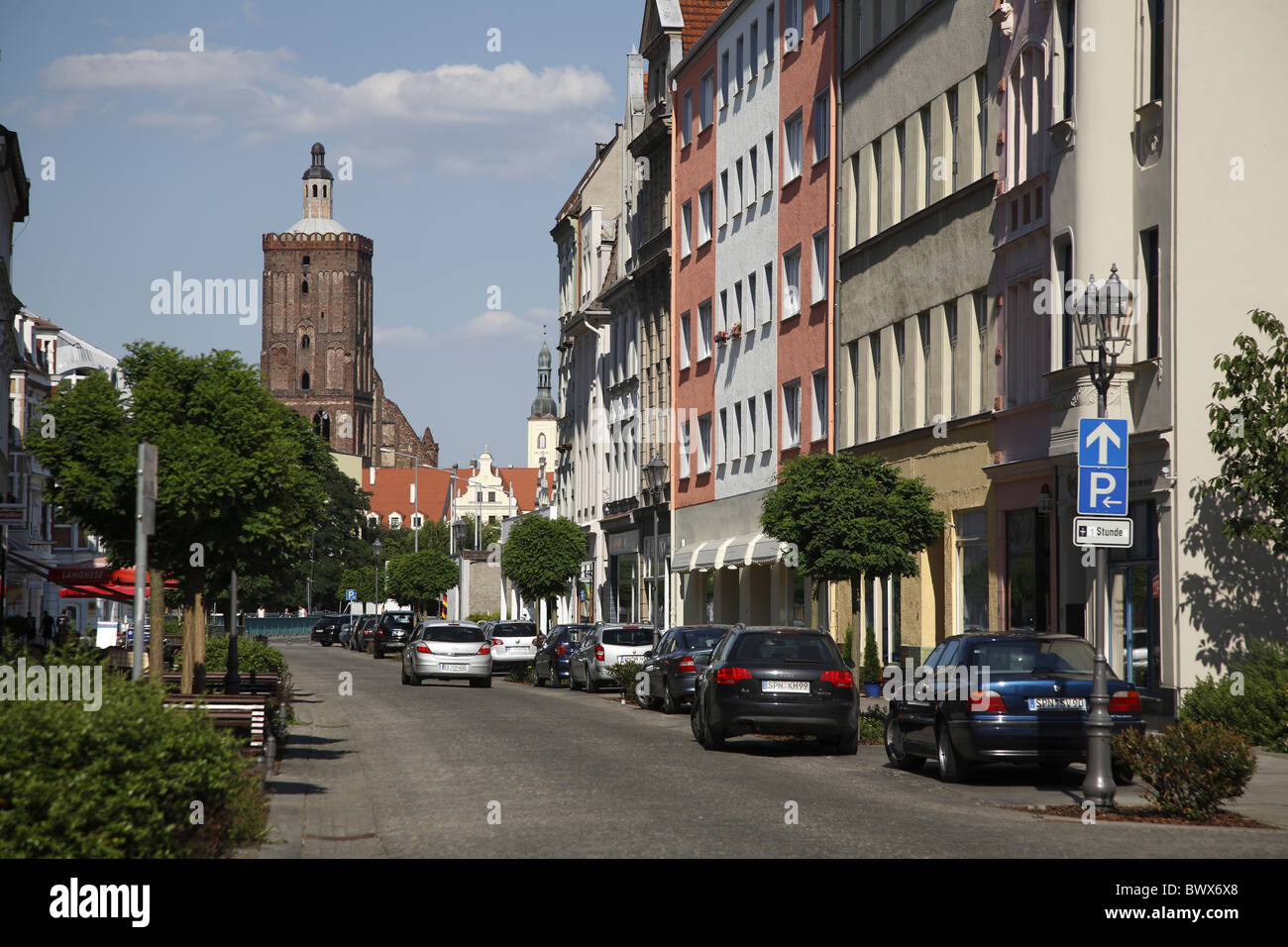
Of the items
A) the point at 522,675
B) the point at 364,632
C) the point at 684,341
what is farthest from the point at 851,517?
the point at 364,632

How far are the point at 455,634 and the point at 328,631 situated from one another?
55534mm

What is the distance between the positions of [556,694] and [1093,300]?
2411cm

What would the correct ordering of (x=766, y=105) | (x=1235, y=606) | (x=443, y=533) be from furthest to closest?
1. (x=443, y=533)
2. (x=766, y=105)
3. (x=1235, y=606)

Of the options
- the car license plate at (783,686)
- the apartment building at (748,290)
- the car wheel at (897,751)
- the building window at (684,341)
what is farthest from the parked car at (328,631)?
the car wheel at (897,751)

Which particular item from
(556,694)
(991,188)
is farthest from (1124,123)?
(556,694)

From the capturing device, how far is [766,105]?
4916 cm

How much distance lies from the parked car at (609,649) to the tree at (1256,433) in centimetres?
1817

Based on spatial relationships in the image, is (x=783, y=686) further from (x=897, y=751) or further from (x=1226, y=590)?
(x=1226, y=590)

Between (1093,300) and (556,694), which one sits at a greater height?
(1093,300)

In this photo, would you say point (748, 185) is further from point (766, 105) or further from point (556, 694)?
point (556, 694)

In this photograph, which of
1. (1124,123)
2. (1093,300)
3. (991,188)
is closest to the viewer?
(1093,300)

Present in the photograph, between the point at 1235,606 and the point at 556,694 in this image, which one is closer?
the point at 1235,606

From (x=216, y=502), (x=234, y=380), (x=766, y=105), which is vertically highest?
(x=766, y=105)

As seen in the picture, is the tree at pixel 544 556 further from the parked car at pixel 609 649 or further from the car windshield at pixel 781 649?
the car windshield at pixel 781 649
